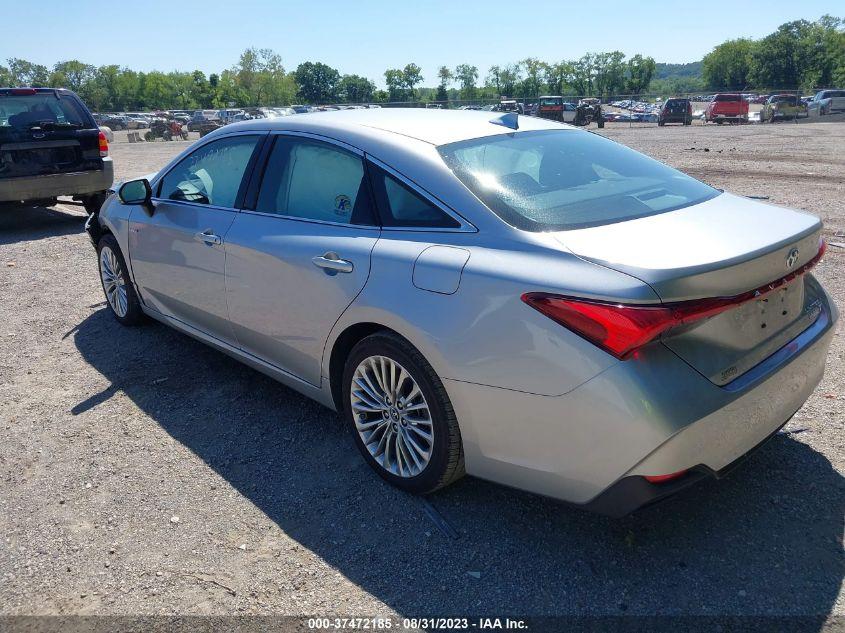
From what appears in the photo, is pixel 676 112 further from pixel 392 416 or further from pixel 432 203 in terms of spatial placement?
pixel 392 416

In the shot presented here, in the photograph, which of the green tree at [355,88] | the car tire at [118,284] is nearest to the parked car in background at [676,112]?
the car tire at [118,284]

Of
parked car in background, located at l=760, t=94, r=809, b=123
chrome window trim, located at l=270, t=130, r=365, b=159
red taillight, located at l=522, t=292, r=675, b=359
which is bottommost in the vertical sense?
red taillight, located at l=522, t=292, r=675, b=359

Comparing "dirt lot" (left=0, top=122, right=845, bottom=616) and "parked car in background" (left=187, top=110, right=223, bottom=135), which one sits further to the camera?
"parked car in background" (left=187, top=110, right=223, bottom=135)

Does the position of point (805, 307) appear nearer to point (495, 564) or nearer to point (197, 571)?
point (495, 564)

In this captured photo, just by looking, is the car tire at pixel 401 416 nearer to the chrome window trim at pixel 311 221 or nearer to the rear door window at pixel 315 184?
the chrome window trim at pixel 311 221

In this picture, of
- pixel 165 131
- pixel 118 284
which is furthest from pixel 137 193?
pixel 165 131

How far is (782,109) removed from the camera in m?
38.3

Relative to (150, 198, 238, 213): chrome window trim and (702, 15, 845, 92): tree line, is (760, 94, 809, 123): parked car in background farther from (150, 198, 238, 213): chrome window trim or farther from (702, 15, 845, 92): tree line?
(702, 15, 845, 92): tree line

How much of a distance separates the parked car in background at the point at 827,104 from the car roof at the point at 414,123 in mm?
40687

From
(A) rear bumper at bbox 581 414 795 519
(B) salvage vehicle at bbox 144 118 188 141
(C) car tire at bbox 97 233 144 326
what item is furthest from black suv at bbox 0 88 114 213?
(B) salvage vehicle at bbox 144 118 188 141

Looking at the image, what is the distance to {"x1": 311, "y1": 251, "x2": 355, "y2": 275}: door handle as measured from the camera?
3036mm

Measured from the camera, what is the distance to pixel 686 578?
97.3 inches

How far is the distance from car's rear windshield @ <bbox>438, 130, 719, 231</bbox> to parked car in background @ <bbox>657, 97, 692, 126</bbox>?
39.6m

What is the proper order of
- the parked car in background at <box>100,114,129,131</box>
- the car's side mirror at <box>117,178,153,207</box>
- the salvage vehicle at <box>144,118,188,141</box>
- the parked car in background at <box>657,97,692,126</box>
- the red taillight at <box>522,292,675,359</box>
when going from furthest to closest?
1. the parked car in background at <box>100,114,129,131</box>
2. the salvage vehicle at <box>144,118,188,141</box>
3. the parked car in background at <box>657,97,692,126</box>
4. the car's side mirror at <box>117,178,153,207</box>
5. the red taillight at <box>522,292,675,359</box>
